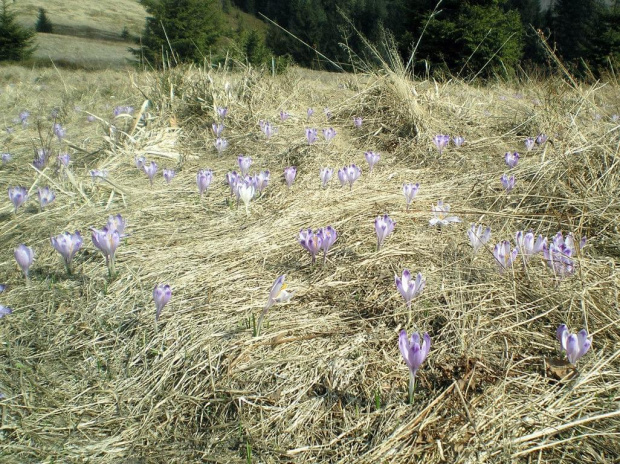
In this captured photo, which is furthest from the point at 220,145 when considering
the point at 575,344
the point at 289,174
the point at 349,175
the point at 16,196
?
the point at 575,344

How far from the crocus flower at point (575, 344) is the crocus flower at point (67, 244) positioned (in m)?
1.90

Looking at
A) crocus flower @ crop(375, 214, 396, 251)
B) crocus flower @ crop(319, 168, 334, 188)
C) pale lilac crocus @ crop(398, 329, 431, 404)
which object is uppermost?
pale lilac crocus @ crop(398, 329, 431, 404)

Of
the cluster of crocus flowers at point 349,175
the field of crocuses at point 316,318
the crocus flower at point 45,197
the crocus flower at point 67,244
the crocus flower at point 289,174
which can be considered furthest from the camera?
the crocus flower at point 289,174

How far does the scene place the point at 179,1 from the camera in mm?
22141

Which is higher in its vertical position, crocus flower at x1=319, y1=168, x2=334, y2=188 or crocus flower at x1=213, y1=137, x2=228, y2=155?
crocus flower at x1=319, y1=168, x2=334, y2=188

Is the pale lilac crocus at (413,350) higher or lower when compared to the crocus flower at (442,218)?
higher

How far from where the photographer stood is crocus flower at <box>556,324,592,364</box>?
121 centimetres

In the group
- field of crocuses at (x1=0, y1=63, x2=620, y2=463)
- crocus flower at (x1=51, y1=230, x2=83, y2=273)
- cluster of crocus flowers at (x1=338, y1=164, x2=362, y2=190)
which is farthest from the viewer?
cluster of crocus flowers at (x1=338, y1=164, x2=362, y2=190)

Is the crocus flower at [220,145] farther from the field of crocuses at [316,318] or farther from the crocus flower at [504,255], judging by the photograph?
the crocus flower at [504,255]

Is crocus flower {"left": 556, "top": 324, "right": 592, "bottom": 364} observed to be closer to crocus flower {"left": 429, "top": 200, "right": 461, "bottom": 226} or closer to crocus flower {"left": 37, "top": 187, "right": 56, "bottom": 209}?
crocus flower {"left": 429, "top": 200, "right": 461, "bottom": 226}

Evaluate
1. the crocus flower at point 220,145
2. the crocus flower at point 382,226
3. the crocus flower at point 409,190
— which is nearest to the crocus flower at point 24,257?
the crocus flower at point 382,226

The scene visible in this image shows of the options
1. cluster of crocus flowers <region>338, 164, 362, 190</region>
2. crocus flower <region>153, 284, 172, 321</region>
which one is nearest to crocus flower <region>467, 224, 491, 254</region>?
cluster of crocus flowers <region>338, 164, 362, 190</region>

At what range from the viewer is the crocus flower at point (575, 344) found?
1.21 m

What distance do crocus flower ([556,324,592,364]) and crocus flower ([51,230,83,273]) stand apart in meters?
1.90
